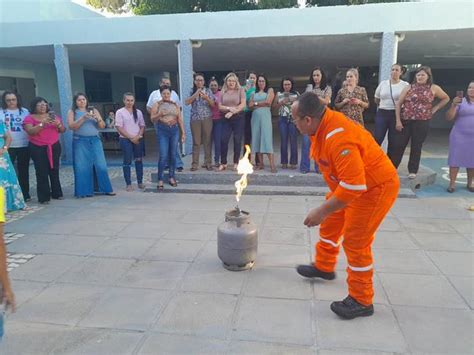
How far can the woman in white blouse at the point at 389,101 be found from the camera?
662 centimetres

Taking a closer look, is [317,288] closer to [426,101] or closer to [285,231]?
[285,231]

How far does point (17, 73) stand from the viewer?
11430 millimetres

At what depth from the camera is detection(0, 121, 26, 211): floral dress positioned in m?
5.66

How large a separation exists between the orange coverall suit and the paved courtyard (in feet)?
1.51

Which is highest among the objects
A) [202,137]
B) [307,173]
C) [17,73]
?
[17,73]

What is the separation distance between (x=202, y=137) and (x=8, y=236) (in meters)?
3.83

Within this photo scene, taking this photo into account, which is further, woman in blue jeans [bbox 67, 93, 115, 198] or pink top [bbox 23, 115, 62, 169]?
woman in blue jeans [bbox 67, 93, 115, 198]

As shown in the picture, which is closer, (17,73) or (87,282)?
(87,282)

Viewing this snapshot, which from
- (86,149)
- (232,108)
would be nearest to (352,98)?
(232,108)

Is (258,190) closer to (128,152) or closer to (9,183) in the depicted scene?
(128,152)

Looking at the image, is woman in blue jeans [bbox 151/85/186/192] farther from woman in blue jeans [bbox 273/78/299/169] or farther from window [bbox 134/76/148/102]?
window [bbox 134/76/148/102]

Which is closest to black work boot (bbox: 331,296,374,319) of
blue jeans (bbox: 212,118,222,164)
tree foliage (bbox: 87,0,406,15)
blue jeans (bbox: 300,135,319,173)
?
blue jeans (bbox: 300,135,319,173)

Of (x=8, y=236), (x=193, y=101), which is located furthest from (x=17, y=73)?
(x=8, y=236)

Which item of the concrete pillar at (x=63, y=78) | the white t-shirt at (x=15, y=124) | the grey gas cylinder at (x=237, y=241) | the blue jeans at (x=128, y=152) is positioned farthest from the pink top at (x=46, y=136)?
the grey gas cylinder at (x=237, y=241)
